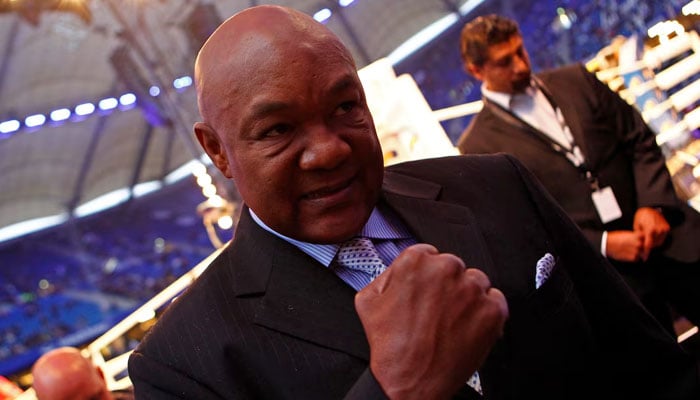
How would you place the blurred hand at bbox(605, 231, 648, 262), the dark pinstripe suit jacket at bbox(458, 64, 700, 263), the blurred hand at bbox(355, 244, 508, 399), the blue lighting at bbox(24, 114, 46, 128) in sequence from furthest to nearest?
→ the blue lighting at bbox(24, 114, 46, 128), the dark pinstripe suit jacket at bbox(458, 64, 700, 263), the blurred hand at bbox(605, 231, 648, 262), the blurred hand at bbox(355, 244, 508, 399)

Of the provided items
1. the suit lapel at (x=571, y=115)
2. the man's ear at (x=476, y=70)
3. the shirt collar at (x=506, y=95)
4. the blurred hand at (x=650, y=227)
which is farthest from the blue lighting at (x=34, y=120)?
the blurred hand at (x=650, y=227)

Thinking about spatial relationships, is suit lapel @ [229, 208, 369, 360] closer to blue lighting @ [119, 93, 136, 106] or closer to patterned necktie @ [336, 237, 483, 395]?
patterned necktie @ [336, 237, 483, 395]

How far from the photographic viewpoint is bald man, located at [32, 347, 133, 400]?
2486 millimetres

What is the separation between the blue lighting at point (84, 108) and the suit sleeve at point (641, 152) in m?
14.4

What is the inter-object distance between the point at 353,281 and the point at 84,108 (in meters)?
15.4

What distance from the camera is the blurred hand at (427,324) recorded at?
79 cm

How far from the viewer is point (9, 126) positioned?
46.0 ft

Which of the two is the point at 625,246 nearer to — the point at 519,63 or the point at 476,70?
the point at 519,63

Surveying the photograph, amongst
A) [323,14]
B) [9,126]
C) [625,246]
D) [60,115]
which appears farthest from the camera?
[323,14]

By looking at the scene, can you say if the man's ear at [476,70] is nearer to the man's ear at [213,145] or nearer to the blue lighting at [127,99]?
the man's ear at [213,145]

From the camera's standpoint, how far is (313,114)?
0.92m

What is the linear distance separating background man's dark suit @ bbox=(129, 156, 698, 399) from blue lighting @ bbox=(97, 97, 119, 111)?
49.4ft

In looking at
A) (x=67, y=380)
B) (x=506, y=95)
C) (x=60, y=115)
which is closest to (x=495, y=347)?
(x=506, y=95)

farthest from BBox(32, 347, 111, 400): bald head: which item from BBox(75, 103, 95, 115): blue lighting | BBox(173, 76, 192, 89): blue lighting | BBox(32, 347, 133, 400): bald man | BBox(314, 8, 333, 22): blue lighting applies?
BBox(314, 8, 333, 22): blue lighting
